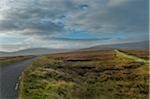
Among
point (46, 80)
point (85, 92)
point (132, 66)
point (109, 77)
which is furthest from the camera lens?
point (132, 66)

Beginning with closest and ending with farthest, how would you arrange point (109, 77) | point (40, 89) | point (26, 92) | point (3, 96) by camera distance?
point (3, 96)
point (26, 92)
point (40, 89)
point (109, 77)

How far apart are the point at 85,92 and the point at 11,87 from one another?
6317 millimetres

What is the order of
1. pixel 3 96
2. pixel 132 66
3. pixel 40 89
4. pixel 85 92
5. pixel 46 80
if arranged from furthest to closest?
1. pixel 132 66
2. pixel 46 80
3. pixel 85 92
4. pixel 40 89
5. pixel 3 96

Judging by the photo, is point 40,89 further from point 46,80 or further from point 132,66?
point 132,66

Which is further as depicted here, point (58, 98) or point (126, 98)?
point (126, 98)

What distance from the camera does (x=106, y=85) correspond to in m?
33.6

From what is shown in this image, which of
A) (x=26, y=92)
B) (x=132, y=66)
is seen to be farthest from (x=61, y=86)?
(x=132, y=66)

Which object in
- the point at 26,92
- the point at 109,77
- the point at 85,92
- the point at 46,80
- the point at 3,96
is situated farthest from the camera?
the point at 109,77

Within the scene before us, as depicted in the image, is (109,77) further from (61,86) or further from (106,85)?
(61,86)

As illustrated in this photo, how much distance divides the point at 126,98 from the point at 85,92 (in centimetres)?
357

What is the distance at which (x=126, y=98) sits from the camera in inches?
1086

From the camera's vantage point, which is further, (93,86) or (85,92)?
(93,86)

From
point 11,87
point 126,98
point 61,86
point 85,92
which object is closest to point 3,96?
point 11,87

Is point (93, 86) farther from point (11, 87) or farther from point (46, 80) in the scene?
point (11, 87)
